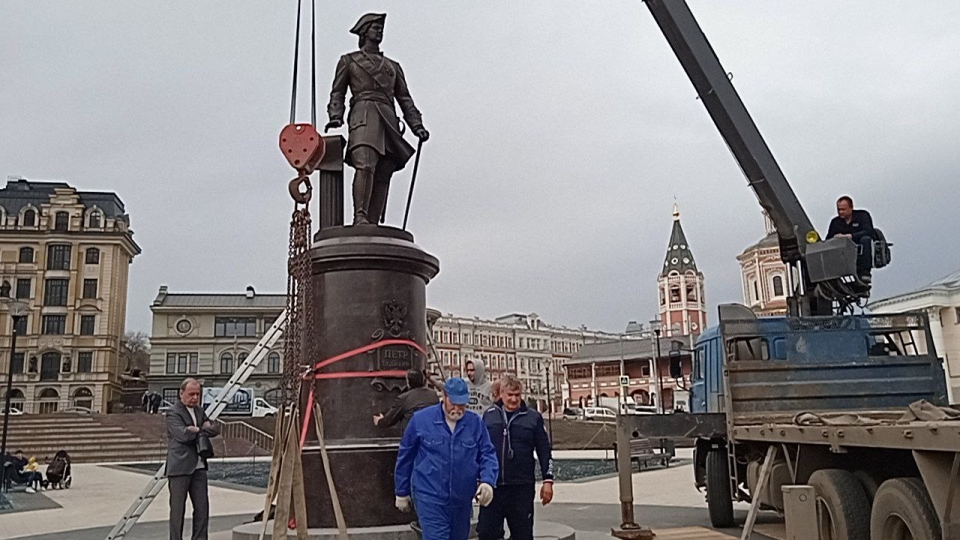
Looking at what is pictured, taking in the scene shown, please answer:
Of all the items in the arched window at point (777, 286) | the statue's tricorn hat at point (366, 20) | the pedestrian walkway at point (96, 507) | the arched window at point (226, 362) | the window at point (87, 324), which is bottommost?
the pedestrian walkway at point (96, 507)

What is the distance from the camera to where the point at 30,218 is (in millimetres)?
61094

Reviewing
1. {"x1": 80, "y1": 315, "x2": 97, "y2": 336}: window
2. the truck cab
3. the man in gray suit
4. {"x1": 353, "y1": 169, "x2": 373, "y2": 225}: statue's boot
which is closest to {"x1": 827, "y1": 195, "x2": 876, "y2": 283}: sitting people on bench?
the truck cab

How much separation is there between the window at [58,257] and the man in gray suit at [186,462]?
60010 mm

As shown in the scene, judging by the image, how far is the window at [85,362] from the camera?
59213 millimetres

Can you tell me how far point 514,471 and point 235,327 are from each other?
64.6m

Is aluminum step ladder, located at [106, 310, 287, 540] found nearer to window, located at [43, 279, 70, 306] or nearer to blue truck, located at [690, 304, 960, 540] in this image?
blue truck, located at [690, 304, 960, 540]

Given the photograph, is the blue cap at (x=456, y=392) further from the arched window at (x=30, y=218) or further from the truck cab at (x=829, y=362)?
the arched window at (x=30, y=218)

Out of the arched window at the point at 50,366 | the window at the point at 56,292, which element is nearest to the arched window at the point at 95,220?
the window at the point at 56,292

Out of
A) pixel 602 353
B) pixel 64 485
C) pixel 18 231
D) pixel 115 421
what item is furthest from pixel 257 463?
pixel 602 353

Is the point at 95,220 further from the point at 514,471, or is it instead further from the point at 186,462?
the point at 514,471

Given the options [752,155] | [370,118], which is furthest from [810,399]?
Result: [370,118]

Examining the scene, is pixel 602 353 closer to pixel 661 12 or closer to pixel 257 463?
pixel 257 463

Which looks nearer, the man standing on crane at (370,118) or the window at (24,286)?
the man standing on crane at (370,118)

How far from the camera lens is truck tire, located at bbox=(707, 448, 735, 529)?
10.4 meters
